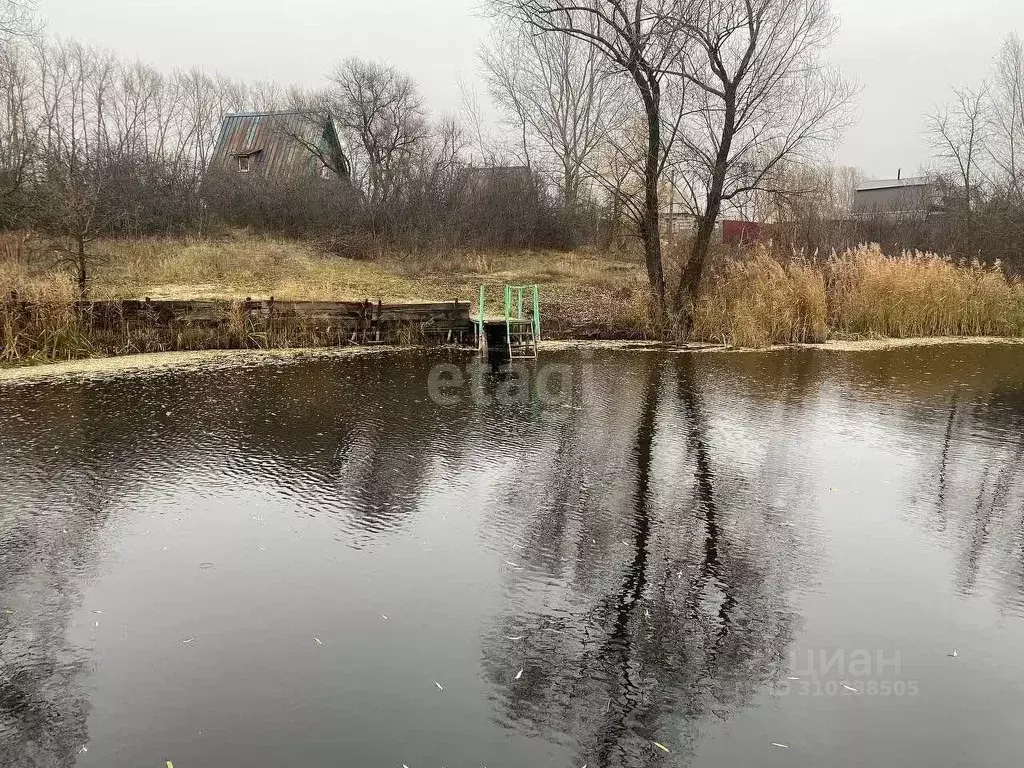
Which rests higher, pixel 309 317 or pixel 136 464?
pixel 309 317

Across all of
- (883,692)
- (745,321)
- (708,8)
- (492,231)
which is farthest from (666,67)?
(883,692)

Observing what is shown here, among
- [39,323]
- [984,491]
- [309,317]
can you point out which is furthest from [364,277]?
[984,491]

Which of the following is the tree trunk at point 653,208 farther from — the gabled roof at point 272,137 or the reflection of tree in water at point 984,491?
the gabled roof at point 272,137

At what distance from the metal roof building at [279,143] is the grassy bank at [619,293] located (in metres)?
9.31

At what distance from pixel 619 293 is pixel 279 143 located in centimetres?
1808

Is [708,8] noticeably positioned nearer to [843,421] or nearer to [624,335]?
[624,335]

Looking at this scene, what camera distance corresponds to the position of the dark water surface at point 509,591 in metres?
3.02

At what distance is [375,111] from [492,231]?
670 centimetres

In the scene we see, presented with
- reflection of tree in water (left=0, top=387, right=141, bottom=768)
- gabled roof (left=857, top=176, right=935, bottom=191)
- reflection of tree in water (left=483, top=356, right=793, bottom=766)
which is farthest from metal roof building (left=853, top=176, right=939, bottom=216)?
reflection of tree in water (left=0, top=387, right=141, bottom=768)

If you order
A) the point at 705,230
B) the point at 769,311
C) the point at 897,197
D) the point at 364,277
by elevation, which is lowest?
the point at 769,311

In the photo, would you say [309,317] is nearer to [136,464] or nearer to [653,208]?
[653,208]

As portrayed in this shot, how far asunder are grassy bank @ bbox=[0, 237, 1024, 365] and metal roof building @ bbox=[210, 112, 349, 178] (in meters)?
9.31

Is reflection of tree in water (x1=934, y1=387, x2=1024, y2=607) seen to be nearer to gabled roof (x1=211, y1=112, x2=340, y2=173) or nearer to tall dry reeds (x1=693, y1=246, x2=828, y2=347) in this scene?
tall dry reeds (x1=693, y1=246, x2=828, y2=347)

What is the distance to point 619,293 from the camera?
16828 mm
